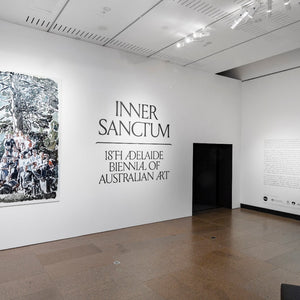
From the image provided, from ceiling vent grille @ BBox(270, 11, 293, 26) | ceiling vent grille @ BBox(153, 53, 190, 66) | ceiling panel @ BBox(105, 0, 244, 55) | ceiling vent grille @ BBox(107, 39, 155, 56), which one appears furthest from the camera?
ceiling vent grille @ BBox(153, 53, 190, 66)

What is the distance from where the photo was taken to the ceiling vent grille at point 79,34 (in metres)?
4.73

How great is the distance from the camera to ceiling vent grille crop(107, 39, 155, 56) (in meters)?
5.36

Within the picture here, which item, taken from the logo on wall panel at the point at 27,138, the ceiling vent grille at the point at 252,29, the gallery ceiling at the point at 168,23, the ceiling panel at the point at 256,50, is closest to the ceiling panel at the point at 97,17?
the gallery ceiling at the point at 168,23

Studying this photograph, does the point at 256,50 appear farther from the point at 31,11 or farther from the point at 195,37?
the point at 31,11

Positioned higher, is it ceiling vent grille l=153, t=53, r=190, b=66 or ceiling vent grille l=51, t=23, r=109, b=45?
ceiling vent grille l=51, t=23, r=109, b=45

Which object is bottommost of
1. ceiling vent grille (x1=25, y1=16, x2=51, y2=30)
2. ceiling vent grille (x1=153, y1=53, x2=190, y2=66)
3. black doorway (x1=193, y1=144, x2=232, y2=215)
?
black doorway (x1=193, y1=144, x2=232, y2=215)

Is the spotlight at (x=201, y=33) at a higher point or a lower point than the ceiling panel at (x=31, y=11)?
lower

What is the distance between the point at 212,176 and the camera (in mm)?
7984

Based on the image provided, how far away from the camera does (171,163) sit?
6.53 m

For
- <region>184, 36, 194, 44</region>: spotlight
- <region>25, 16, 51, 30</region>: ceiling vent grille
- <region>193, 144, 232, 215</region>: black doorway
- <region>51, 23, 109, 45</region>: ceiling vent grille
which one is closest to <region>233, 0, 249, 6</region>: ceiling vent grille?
<region>184, 36, 194, 44</region>: spotlight

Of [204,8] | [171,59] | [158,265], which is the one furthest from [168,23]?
[158,265]

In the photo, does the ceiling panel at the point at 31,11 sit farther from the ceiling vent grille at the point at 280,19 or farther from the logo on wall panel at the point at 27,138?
the ceiling vent grille at the point at 280,19

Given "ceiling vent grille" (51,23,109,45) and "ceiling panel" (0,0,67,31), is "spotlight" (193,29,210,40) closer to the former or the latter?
"ceiling vent grille" (51,23,109,45)

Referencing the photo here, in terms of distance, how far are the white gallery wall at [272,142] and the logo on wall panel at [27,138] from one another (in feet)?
17.6
